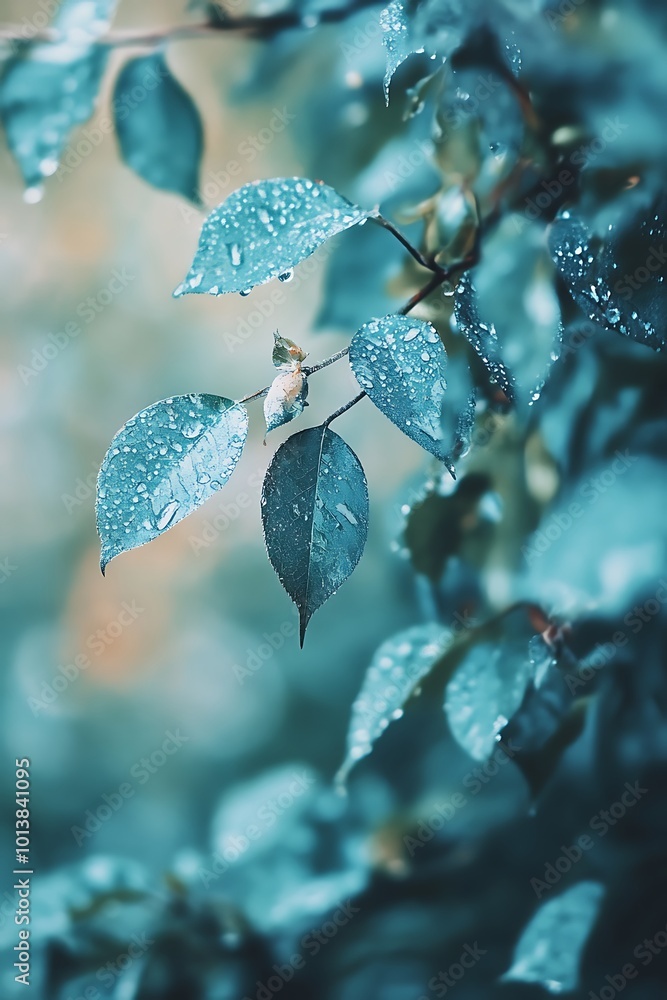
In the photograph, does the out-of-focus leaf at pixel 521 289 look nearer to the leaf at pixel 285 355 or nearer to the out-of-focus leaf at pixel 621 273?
the out-of-focus leaf at pixel 621 273

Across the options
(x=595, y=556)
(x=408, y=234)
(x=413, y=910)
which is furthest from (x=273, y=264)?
(x=413, y=910)

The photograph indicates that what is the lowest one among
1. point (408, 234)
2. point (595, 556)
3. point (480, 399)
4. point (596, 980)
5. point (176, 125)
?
point (596, 980)

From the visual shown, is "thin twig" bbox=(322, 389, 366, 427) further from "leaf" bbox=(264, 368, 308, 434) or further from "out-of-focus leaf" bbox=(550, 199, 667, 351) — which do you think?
"out-of-focus leaf" bbox=(550, 199, 667, 351)

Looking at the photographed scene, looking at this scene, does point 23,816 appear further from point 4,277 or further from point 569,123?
point 569,123

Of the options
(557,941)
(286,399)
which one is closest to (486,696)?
(557,941)

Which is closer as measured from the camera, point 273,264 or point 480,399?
point 273,264

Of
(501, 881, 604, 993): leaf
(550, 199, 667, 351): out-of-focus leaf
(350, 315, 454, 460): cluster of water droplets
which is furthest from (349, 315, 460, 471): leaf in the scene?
(501, 881, 604, 993): leaf
